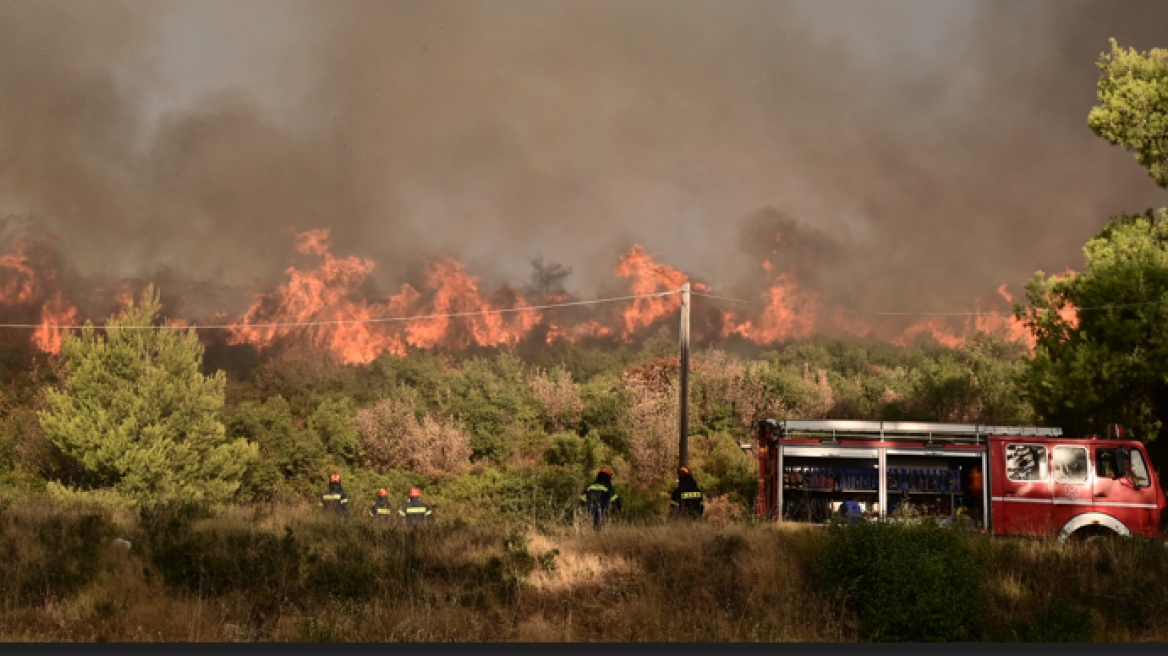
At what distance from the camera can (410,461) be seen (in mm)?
37062

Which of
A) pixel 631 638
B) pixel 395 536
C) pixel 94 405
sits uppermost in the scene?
pixel 94 405

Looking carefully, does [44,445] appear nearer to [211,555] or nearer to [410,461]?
[410,461]

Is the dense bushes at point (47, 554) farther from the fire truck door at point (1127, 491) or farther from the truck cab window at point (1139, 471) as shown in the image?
the truck cab window at point (1139, 471)

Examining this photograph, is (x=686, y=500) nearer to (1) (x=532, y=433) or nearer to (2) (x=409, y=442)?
(2) (x=409, y=442)

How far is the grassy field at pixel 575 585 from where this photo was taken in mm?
9562

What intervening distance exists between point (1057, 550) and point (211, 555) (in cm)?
1186

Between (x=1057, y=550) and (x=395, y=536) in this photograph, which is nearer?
(x=1057, y=550)

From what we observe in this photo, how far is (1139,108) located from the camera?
21.3 metres

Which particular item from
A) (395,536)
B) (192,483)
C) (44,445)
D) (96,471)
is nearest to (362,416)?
(192,483)

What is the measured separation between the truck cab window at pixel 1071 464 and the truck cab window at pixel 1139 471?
701 millimetres

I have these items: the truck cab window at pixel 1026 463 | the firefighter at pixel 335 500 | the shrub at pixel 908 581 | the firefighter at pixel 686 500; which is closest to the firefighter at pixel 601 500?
the firefighter at pixel 686 500

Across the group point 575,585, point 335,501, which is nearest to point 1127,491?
point 575,585

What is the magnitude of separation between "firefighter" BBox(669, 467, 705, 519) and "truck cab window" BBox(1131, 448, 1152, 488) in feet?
23.1

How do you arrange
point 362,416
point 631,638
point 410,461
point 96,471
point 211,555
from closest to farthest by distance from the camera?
point 631,638 → point 211,555 → point 96,471 → point 410,461 → point 362,416
